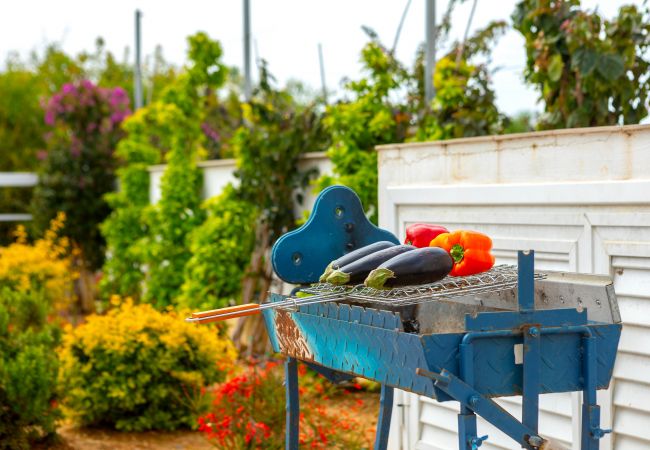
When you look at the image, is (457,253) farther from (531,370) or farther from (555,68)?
(555,68)

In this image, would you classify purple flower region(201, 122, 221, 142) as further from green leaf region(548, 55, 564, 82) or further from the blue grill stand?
the blue grill stand

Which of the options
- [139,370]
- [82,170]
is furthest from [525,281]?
[82,170]

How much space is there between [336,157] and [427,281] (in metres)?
4.33

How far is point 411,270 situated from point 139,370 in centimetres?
378

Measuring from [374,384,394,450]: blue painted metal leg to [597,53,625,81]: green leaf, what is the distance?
9.64 feet

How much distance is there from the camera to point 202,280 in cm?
915

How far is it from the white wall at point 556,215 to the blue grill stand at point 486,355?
1.00 m

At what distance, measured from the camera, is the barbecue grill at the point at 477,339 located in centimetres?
276

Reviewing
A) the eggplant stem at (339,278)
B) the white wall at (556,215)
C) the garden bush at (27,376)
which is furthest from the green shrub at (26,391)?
the eggplant stem at (339,278)

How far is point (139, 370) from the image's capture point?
6441 millimetres

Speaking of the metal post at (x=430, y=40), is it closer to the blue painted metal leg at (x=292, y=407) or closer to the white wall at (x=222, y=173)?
the white wall at (x=222, y=173)

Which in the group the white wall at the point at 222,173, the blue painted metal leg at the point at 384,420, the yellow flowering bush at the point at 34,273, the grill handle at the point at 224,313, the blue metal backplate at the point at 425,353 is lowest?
the blue painted metal leg at the point at 384,420

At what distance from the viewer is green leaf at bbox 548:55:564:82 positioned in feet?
20.4

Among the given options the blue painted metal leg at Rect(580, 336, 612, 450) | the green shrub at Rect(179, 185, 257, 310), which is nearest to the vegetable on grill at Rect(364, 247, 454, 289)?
the blue painted metal leg at Rect(580, 336, 612, 450)
